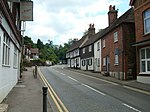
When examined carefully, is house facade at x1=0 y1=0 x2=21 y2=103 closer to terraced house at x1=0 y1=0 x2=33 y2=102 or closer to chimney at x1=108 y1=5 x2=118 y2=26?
terraced house at x1=0 y1=0 x2=33 y2=102

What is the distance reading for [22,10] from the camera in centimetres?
1638

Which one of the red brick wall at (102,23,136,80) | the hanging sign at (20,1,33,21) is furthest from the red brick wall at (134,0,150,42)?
the hanging sign at (20,1,33,21)

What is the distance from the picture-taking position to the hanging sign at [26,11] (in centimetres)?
1620

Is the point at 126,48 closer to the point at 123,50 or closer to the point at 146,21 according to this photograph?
the point at 123,50

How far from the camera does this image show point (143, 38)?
21.9 metres

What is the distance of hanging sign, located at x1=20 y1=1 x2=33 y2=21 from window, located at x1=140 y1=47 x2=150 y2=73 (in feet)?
36.6

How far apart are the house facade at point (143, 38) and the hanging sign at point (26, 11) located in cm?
998

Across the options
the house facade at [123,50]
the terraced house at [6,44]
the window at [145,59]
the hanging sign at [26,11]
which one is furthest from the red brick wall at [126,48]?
the terraced house at [6,44]

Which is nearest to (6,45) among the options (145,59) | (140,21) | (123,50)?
(145,59)

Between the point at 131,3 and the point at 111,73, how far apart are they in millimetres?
9303

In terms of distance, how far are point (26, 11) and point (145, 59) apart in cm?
1174

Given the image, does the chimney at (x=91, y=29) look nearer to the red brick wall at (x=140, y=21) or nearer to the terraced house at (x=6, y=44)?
the red brick wall at (x=140, y=21)

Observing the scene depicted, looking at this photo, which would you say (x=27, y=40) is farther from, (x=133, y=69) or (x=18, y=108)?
(x=18, y=108)

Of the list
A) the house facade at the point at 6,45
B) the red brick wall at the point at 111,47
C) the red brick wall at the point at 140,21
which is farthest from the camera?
the red brick wall at the point at 111,47
